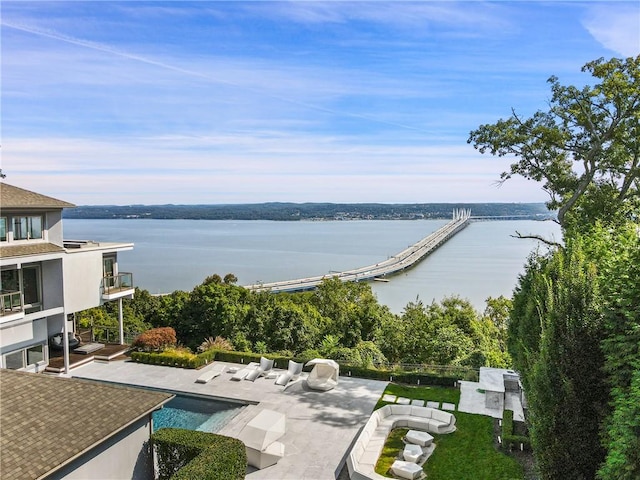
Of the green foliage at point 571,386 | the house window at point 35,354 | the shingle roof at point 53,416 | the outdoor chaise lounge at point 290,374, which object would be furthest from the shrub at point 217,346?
the green foliage at point 571,386

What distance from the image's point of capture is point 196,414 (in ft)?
47.3

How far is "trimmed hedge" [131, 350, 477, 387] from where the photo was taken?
653 inches

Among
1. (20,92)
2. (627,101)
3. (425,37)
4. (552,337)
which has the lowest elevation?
(552,337)

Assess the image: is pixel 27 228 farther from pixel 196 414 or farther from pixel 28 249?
pixel 196 414

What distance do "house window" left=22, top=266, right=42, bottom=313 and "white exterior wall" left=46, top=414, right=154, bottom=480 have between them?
10.5 metres

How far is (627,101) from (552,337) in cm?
1234

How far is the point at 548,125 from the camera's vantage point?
18219mm

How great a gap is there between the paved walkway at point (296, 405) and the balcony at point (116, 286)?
282 cm

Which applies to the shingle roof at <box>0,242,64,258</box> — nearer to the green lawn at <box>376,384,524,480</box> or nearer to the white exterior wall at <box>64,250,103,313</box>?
the white exterior wall at <box>64,250,103,313</box>

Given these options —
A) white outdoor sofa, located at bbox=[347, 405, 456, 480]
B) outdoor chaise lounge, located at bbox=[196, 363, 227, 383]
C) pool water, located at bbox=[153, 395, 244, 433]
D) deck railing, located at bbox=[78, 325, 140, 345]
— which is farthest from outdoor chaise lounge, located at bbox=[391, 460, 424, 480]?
deck railing, located at bbox=[78, 325, 140, 345]

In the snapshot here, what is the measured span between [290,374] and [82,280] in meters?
9.15

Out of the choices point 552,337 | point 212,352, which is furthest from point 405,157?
point 552,337

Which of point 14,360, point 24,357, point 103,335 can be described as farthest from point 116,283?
point 14,360

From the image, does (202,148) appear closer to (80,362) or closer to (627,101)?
(80,362)
